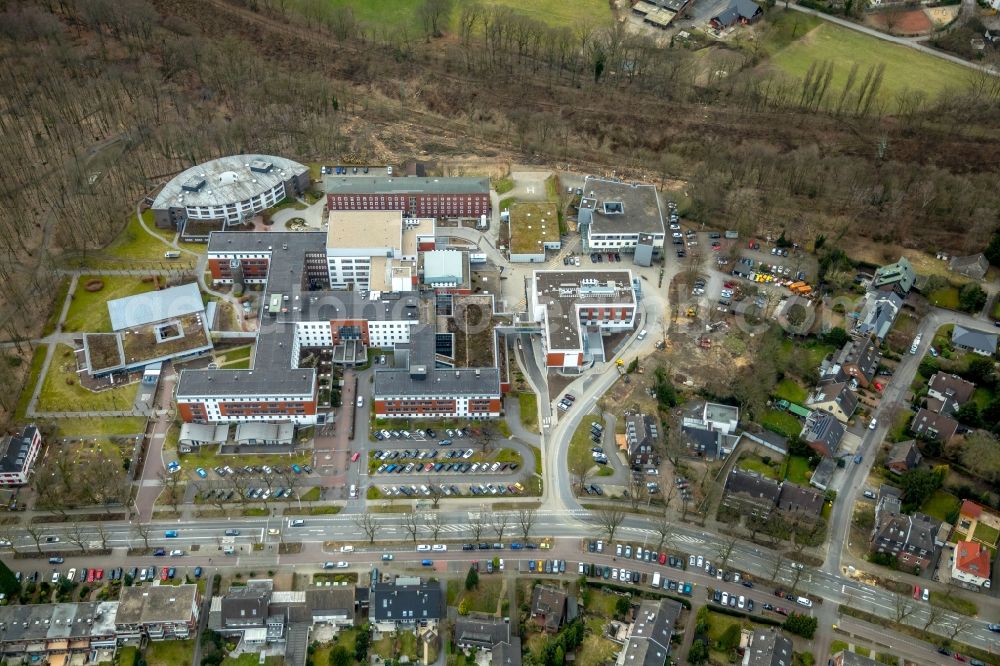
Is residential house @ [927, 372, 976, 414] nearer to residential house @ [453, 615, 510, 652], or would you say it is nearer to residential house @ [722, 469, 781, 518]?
residential house @ [722, 469, 781, 518]

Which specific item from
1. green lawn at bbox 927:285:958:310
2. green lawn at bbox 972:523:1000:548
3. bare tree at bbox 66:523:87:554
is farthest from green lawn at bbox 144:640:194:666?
green lawn at bbox 927:285:958:310

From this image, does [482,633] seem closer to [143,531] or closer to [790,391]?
[143,531]

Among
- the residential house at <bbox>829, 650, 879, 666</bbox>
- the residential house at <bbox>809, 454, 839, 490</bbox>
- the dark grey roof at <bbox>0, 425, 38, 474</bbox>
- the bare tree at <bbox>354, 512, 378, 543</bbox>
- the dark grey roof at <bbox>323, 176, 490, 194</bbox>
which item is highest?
the dark grey roof at <bbox>323, 176, 490, 194</bbox>

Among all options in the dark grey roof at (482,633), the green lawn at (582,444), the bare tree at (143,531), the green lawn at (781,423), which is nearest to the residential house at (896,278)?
the green lawn at (781,423)

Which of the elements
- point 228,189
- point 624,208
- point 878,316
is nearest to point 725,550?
point 878,316

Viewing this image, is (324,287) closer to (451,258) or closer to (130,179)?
(451,258)

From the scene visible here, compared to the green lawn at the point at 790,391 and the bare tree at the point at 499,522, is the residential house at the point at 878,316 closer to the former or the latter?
the green lawn at the point at 790,391
